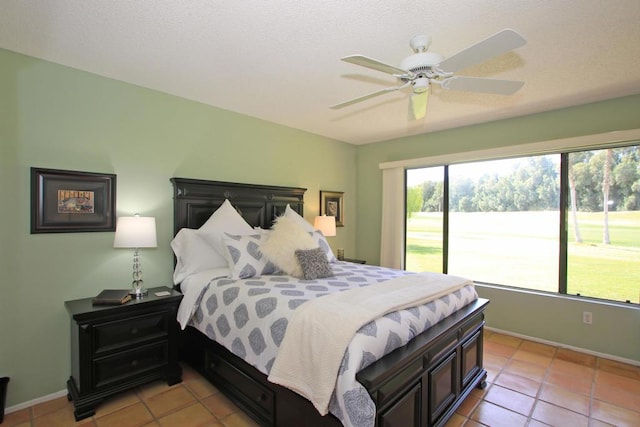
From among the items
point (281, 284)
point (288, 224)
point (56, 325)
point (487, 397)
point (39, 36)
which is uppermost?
point (39, 36)

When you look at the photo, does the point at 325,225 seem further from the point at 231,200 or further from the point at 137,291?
the point at 137,291

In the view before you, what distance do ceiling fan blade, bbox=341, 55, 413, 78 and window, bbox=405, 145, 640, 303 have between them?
9.05 feet

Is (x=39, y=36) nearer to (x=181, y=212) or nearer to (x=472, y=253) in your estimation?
(x=181, y=212)

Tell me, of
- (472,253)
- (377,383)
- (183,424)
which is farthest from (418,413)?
(472,253)

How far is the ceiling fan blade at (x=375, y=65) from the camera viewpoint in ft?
5.29

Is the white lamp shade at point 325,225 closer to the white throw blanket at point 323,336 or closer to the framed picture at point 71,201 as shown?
the white throw blanket at point 323,336

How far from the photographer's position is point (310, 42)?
6.95 ft

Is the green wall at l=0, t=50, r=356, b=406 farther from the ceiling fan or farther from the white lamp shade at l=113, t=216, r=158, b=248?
the ceiling fan

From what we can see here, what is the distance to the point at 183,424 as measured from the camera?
213cm

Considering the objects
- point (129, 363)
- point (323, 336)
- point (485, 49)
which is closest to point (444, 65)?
point (485, 49)

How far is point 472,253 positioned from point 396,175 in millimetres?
1551

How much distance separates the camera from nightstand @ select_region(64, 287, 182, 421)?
2193 millimetres

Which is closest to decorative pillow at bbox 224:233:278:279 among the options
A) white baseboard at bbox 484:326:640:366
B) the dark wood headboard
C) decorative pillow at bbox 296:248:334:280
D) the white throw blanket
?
decorative pillow at bbox 296:248:334:280

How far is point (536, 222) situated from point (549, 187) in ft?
1.43
